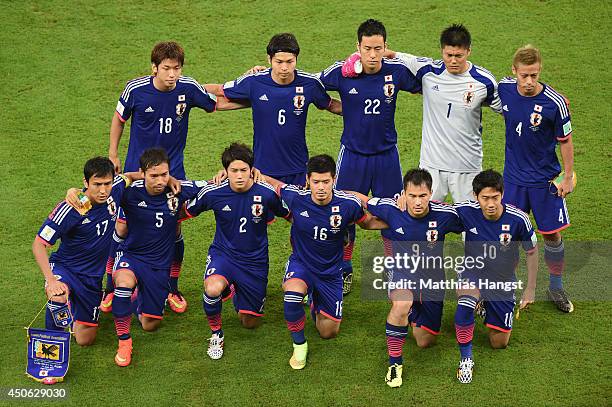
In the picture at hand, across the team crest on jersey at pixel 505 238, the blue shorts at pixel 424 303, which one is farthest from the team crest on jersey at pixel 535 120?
the blue shorts at pixel 424 303

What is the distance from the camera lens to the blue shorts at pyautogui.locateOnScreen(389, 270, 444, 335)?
8625 mm

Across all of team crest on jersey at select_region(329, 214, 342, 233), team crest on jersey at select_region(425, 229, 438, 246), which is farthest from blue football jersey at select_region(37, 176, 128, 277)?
team crest on jersey at select_region(425, 229, 438, 246)

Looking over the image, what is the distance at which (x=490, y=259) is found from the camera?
28.3 feet

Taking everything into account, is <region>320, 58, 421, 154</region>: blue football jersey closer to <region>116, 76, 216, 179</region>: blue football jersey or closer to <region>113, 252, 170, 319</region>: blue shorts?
<region>116, 76, 216, 179</region>: blue football jersey

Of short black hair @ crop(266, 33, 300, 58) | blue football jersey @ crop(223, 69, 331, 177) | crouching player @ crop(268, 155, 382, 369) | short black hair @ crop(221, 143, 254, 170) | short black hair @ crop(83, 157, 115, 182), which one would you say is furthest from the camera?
blue football jersey @ crop(223, 69, 331, 177)

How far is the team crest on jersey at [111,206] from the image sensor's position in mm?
8633

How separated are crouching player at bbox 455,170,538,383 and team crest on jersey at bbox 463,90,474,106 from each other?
0.99m

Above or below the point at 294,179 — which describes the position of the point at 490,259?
below

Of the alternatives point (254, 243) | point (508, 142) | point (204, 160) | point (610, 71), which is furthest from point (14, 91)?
point (610, 71)

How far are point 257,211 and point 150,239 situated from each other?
37.8 inches

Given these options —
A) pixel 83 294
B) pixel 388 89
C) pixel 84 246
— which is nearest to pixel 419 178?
pixel 388 89

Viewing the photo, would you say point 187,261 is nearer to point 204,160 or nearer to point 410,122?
point 204,160

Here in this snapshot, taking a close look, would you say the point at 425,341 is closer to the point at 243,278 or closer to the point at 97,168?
the point at 243,278

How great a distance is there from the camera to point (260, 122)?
9.39 m
